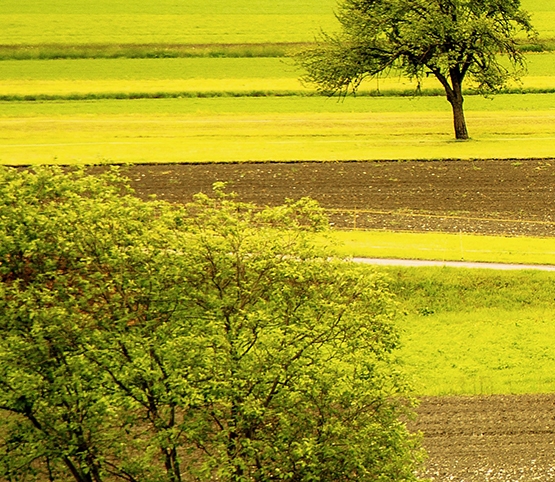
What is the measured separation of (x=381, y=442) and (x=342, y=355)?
5.58 ft

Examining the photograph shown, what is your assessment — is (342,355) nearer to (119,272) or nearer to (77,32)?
(119,272)

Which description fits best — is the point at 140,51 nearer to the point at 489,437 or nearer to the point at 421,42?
the point at 421,42

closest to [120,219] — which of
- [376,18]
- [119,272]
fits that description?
[119,272]

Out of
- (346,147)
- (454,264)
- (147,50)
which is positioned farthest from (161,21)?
(454,264)

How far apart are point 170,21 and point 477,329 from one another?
59.7 meters

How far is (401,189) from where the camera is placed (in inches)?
1783

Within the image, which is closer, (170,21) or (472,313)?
(472,313)

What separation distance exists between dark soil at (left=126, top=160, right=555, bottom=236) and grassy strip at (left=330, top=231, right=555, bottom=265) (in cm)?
120

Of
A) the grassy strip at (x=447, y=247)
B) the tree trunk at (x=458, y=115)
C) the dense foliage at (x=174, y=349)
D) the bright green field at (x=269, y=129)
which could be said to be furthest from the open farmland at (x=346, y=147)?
the dense foliage at (x=174, y=349)

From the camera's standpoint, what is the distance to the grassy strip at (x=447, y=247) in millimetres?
36594

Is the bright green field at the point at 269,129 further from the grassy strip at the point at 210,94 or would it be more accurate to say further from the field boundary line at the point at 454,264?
the field boundary line at the point at 454,264

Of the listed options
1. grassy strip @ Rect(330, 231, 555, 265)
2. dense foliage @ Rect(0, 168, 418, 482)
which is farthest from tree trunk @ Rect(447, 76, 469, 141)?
dense foliage @ Rect(0, 168, 418, 482)

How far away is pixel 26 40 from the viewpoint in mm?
80562

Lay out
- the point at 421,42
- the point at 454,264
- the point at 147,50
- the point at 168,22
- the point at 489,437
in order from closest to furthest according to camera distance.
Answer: the point at 489,437
the point at 454,264
the point at 421,42
the point at 147,50
the point at 168,22
